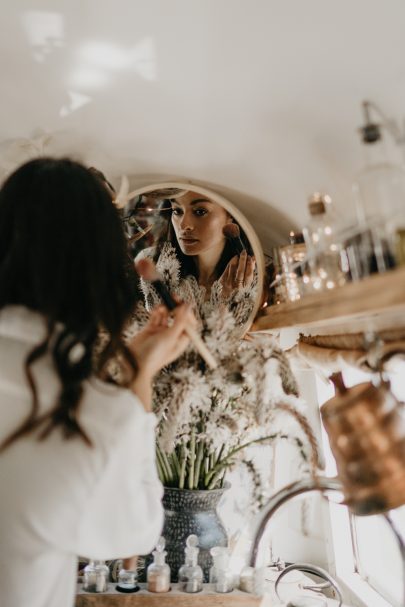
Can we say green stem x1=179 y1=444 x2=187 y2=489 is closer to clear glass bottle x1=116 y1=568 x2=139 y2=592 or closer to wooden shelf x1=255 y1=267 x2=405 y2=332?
clear glass bottle x1=116 y1=568 x2=139 y2=592

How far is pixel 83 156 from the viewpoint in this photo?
53.1 inches

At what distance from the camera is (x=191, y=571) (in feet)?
3.73

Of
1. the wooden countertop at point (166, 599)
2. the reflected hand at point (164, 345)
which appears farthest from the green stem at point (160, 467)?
the reflected hand at point (164, 345)

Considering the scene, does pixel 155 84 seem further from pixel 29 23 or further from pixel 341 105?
pixel 341 105

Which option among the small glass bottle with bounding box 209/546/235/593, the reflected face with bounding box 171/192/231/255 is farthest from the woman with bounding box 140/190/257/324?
the small glass bottle with bounding box 209/546/235/593

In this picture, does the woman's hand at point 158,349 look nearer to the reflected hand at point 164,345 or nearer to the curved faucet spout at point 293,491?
the reflected hand at point 164,345

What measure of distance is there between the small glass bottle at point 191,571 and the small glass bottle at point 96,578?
0.57ft

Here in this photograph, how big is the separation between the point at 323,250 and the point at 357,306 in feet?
1.01

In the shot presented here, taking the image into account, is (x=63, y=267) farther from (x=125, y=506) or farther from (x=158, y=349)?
(x=125, y=506)

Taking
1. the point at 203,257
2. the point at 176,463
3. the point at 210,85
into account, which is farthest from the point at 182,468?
the point at 210,85

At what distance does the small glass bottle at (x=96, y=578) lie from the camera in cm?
114

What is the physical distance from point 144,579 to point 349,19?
130 centimetres

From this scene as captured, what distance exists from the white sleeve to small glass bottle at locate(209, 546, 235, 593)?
0.35m

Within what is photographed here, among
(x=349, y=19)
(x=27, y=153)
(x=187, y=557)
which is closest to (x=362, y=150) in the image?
(x=349, y=19)
